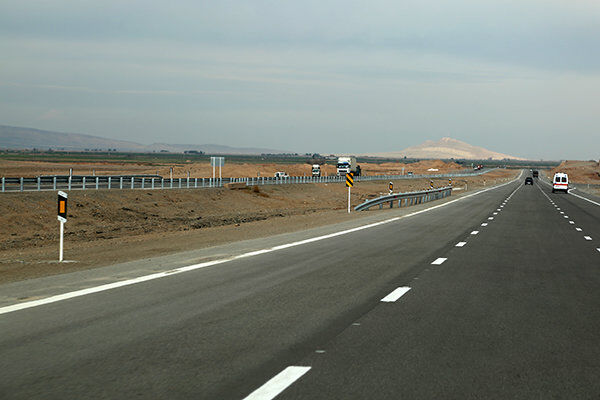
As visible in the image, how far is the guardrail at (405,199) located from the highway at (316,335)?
25.5 meters

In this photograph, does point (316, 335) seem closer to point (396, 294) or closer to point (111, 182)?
point (396, 294)

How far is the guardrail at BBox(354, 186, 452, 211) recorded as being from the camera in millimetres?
39625

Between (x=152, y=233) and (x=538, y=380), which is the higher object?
(x=538, y=380)

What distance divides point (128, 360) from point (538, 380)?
135 inches

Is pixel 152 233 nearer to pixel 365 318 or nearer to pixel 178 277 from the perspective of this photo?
pixel 178 277

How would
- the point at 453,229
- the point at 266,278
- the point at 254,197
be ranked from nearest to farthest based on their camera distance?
1. the point at 266,278
2. the point at 453,229
3. the point at 254,197

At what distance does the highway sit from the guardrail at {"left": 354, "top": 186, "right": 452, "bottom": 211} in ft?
83.7

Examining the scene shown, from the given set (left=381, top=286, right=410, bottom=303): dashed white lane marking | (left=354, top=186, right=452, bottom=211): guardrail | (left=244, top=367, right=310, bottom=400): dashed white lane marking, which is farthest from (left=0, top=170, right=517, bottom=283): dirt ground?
(left=244, top=367, right=310, bottom=400): dashed white lane marking

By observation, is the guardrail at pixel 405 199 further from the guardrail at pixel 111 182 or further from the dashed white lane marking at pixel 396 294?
the dashed white lane marking at pixel 396 294

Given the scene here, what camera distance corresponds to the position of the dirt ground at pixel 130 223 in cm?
1964

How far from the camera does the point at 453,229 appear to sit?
82.4 feet

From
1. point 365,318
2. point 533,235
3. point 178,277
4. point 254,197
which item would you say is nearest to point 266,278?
point 178,277

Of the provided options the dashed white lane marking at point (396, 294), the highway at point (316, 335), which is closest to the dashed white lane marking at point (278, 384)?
the highway at point (316, 335)

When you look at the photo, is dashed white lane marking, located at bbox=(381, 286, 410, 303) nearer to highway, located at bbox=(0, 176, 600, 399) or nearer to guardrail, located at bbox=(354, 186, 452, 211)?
highway, located at bbox=(0, 176, 600, 399)
